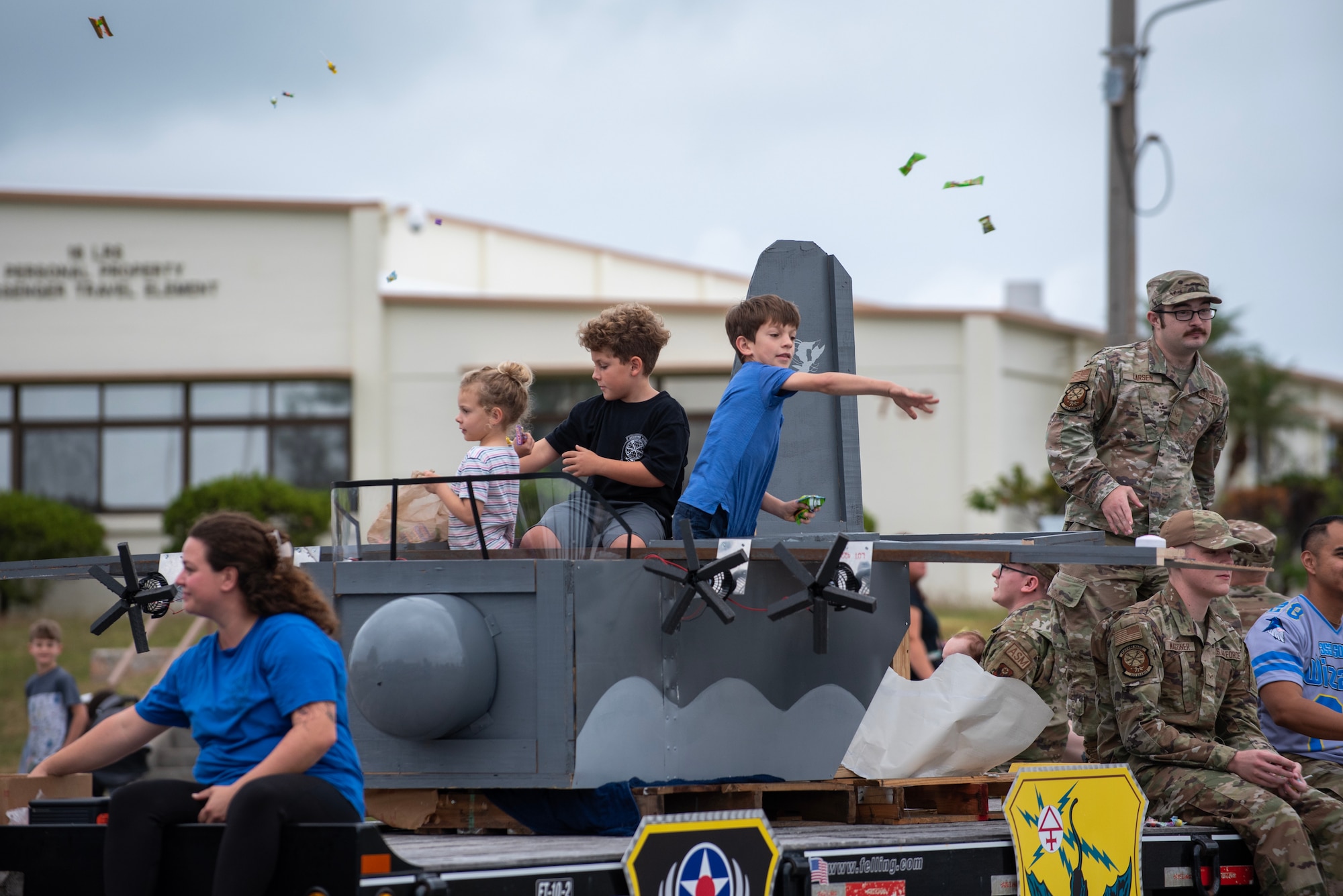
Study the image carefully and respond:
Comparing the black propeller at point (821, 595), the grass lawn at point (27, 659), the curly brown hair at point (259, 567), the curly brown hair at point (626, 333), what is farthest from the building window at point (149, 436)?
the curly brown hair at point (259, 567)

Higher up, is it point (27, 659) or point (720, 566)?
point (720, 566)

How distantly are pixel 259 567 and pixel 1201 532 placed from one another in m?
3.70

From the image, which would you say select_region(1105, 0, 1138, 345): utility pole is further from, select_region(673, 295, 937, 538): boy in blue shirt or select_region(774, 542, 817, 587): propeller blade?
select_region(774, 542, 817, 587): propeller blade

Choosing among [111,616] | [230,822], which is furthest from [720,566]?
[111,616]

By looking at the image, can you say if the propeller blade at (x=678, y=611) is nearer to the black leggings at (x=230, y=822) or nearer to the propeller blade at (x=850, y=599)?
the propeller blade at (x=850, y=599)

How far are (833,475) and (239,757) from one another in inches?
151

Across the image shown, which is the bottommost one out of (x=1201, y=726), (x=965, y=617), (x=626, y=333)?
(x=965, y=617)

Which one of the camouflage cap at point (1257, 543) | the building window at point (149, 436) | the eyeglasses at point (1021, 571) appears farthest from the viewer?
the building window at point (149, 436)

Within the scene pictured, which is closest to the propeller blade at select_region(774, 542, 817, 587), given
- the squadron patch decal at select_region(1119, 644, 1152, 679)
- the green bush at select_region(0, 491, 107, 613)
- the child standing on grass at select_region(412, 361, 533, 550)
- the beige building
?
the child standing on grass at select_region(412, 361, 533, 550)

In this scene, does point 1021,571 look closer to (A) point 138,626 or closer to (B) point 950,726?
(B) point 950,726

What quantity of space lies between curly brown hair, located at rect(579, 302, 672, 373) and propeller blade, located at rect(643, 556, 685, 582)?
3.79 feet

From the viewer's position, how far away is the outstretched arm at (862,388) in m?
4.93

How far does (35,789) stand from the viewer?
195 inches

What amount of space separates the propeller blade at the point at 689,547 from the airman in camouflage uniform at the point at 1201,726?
1948 mm
